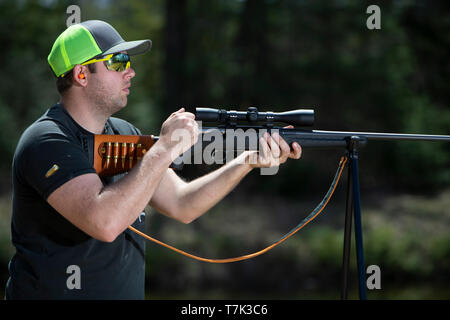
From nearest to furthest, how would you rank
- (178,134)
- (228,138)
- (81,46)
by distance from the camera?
(178,134), (81,46), (228,138)

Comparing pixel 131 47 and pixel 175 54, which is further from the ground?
pixel 175 54

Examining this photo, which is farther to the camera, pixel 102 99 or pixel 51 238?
pixel 102 99

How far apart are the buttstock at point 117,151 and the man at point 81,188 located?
0.06 metres

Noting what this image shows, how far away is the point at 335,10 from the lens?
1756 centimetres

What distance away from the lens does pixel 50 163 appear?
2.79 meters

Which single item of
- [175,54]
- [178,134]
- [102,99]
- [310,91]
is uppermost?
[175,54]

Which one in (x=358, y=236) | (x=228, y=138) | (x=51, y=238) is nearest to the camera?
(x=51, y=238)

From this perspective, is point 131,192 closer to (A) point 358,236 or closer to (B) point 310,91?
(A) point 358,236

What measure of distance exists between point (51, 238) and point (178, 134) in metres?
0.87

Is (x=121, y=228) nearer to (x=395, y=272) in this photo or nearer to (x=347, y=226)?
(x=347, y=226)

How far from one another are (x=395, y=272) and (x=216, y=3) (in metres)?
11.5

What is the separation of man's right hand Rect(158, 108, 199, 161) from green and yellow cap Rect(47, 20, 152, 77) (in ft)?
1.80

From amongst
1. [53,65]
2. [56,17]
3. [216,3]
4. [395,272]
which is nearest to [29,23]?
[56,17]

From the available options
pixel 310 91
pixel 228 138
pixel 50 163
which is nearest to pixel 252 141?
pixel 228 138
